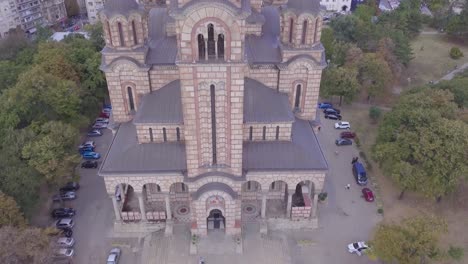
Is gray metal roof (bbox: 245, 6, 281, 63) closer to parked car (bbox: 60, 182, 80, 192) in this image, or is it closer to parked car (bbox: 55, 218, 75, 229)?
parked car (bbox: 55, 218, 75, 229)

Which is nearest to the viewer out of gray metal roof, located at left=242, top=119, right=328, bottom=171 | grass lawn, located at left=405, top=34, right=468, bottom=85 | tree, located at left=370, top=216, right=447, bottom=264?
tree, located at left=370, top=216, right=447, bottom=264

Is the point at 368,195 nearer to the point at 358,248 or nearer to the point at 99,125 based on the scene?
the point at 358,248

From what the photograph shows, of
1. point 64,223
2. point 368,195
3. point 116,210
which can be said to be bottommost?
point 64,223

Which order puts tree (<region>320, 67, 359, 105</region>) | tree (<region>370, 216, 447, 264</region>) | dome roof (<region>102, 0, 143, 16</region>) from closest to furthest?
tree (<region>370, 216, 447, 264</region>) → dome roof (<region>102, 0, 143, 16</region>) → tree (<region>320, 67, 359, 105</region>)

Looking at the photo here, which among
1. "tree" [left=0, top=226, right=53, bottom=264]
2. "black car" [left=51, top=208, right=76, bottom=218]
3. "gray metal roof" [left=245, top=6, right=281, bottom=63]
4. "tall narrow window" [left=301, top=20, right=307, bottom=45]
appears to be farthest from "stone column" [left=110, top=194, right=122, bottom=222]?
"tall narrow window" [left=301, top=20, right=307, bottom=45]

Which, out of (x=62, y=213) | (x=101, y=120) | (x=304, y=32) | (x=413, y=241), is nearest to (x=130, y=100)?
(x=62, y=213)

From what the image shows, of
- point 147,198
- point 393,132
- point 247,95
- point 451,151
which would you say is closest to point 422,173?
point 451,151
